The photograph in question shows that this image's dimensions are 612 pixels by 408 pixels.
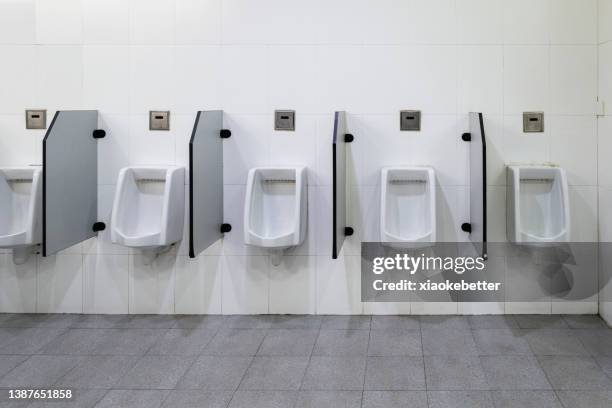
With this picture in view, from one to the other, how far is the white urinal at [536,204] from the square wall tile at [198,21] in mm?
2133

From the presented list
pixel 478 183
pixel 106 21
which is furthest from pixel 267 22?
pixel 478 183

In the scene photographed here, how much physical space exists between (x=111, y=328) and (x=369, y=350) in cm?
161

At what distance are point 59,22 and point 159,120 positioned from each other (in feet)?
3.10

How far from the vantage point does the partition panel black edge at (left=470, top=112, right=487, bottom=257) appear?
2.43 m

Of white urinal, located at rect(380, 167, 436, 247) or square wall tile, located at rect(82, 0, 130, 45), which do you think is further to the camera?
square wall tile, located at rect(82, 0, 130, 45)

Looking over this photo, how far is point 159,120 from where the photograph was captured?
2.89m

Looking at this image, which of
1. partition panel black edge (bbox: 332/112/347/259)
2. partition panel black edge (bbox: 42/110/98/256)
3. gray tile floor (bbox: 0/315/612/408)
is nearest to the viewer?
gray tile floor (bbox: 0/315/612/408)

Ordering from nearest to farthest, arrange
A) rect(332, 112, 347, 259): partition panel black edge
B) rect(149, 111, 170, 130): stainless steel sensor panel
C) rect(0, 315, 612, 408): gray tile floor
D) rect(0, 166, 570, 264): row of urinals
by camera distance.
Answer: rect(0, 315, 612, 408): gray tile floor < rect(332, 112, 347, 259): partition panel black edge < rect(0, 166, 570, 264): row of urinals < rect(149, 111, 170, 130): stainless steel sensor panel

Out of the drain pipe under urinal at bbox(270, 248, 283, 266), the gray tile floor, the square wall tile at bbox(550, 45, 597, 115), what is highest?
the square wall tile at bbox(550, 45, 597, 115)

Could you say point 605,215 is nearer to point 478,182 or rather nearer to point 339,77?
point 478,182

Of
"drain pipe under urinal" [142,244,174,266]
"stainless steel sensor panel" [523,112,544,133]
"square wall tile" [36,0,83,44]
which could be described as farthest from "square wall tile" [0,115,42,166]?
"stainless steel sensor panel" [523,112,544,133]

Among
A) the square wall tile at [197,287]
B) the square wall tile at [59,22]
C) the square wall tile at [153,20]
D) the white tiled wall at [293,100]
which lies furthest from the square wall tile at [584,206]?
the square wall tile at [59,22]

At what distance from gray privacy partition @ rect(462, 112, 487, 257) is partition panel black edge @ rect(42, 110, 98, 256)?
2.43 meters

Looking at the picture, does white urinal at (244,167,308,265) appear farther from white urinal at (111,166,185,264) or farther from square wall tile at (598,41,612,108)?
square wall tile at (598,41,612,108)
